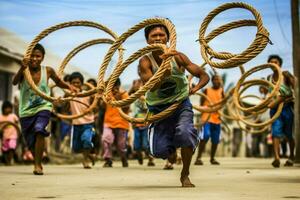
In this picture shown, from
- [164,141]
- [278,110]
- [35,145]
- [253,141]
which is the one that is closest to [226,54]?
[164,141]

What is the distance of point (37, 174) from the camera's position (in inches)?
468

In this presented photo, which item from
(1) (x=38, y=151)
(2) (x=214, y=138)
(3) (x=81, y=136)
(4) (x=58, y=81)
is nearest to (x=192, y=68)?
(1) (x=38, y=151)

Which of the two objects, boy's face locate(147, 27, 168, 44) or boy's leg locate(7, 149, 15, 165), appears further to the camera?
boy's leg locate(7, 149, 15, 165)

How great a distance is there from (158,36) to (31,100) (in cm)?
392

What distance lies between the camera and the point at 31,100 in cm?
1221

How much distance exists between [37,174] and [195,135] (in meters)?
3.94

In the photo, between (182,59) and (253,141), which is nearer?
(182,59)

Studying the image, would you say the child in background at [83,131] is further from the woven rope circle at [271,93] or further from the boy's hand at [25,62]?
the boy's hand at [25,62]

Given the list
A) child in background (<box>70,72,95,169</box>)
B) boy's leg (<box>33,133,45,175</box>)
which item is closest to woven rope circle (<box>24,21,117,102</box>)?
boy's leg (<box>33,133,45,175</box>)

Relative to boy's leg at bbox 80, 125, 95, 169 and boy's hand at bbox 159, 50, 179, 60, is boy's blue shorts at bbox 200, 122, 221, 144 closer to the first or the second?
boy's leg at bbox 80, 125, 95, 169

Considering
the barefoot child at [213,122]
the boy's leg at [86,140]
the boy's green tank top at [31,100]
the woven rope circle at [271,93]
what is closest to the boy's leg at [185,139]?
the boy's green tank top at [31,100]

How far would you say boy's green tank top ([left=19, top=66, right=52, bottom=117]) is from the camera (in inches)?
479

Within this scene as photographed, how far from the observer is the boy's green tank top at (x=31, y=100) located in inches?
479

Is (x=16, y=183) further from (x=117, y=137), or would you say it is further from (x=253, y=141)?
(x=253, y=141)
